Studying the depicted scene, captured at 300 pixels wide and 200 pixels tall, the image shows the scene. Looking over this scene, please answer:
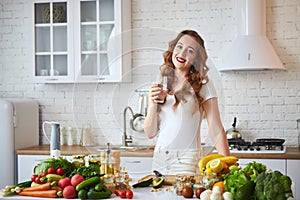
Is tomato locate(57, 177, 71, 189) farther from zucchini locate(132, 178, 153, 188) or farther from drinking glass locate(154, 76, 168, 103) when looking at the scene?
drinking glass locate(154, 76, 168, 103)

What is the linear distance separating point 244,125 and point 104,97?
223cm

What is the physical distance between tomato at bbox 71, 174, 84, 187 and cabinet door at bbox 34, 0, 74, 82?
2.49 m

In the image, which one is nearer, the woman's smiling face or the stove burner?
the woman's smiling face

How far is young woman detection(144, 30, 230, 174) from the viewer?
2900 millimetres

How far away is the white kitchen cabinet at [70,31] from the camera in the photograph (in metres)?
5.11

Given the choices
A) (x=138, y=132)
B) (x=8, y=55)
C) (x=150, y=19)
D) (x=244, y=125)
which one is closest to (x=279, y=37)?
(x=244, y=125)

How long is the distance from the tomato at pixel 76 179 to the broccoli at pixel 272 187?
0.91 m

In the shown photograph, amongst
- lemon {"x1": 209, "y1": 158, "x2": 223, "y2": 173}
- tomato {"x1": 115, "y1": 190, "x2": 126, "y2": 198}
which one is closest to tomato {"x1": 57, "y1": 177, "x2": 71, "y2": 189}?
tomato {"x1": 115, "y1": 190, "x2": 126, "y2": 198}

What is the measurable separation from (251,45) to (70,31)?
1.73m

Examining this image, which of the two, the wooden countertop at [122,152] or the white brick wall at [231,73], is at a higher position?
the white brick wall at [231,73]

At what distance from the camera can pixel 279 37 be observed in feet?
16.5

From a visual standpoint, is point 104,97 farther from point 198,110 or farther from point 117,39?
point 198,110

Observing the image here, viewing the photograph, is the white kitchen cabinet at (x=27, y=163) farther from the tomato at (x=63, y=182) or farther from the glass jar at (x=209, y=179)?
the glass jar at (x=209, y=179)

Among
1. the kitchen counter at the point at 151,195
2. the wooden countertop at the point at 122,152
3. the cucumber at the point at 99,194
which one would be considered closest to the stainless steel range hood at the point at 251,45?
the wooden countertop at the point at 122,152
